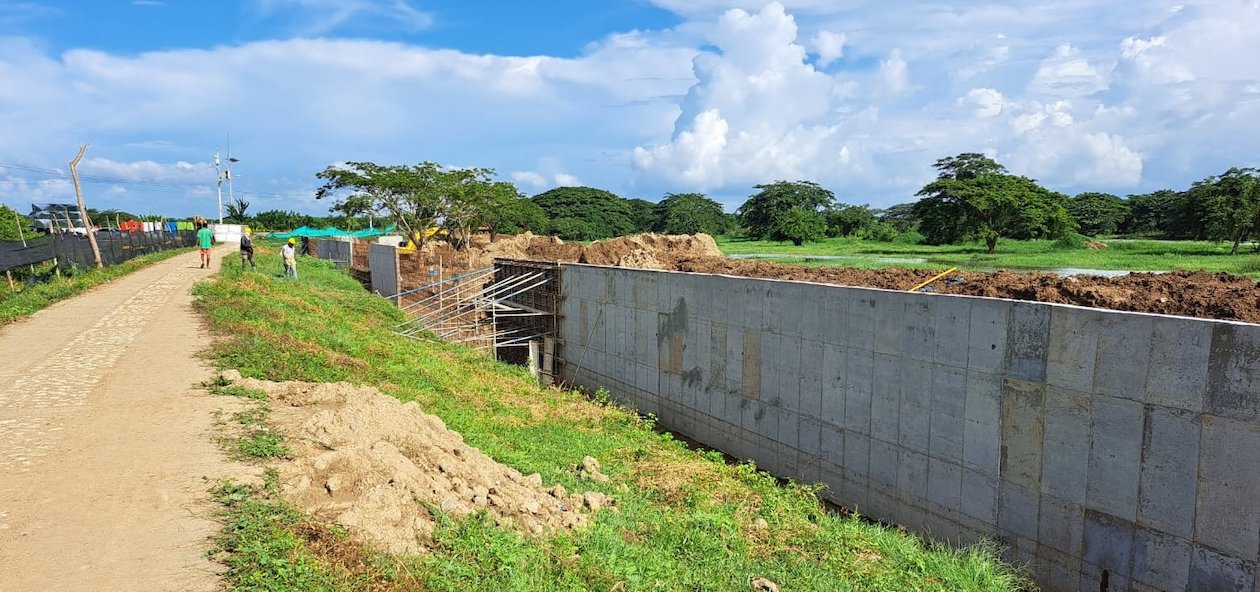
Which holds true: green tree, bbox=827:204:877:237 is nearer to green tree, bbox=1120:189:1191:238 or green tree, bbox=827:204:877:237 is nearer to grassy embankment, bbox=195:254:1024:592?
green tree, bbox=1120:189:1191:238

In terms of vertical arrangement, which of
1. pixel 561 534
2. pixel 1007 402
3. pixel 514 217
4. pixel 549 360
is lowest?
pixel 549 360

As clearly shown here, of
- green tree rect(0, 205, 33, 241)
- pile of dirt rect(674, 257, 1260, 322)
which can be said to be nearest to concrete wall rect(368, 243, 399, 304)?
pile of dirt rect(674, 257, 1260, 322)

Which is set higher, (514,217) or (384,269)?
(514,217)

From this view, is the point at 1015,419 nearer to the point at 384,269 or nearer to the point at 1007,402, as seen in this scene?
the point at 1007,402

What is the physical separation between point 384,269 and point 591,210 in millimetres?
48545

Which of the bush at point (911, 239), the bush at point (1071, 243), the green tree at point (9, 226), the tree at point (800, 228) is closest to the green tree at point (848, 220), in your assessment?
the tree at point (800, 228)

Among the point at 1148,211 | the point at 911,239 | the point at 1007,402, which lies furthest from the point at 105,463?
the point at 1148,211

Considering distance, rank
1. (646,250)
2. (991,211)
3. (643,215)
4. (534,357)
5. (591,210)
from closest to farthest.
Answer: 1. (534,357)
2. (646,250)
3. (991,211)
4. (591,210)
5. (643,215)

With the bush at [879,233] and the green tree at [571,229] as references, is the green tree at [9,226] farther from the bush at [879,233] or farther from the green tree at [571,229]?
the bush at [879,233]

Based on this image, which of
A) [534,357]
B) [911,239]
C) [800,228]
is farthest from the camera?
[800,228]

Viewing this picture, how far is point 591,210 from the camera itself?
75.4 m

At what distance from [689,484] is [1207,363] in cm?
563

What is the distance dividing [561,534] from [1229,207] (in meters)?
28.3

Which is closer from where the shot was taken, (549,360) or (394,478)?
(394,478)
